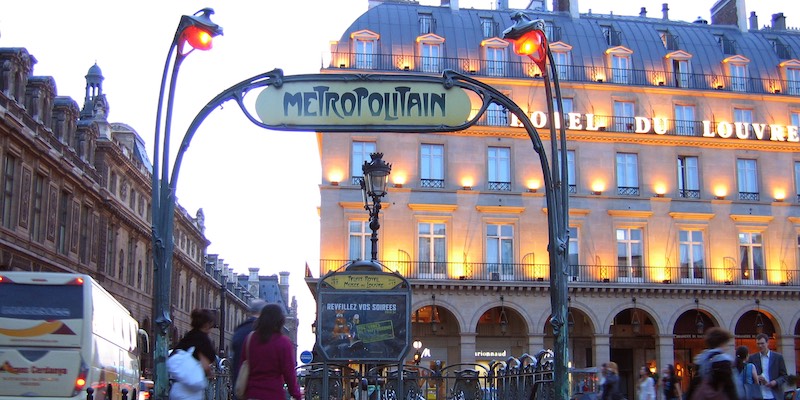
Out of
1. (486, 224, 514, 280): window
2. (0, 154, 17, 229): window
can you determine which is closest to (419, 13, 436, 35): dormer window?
(486, 224, 514, 280): window

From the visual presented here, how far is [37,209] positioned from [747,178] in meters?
34.5

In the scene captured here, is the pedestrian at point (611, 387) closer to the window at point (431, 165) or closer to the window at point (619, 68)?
the window at point (431, 165)

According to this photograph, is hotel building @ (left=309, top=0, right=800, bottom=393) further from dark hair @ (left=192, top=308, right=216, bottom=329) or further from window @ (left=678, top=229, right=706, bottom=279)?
dark hair @ (left=192, top=308, right=216, bottom=329)

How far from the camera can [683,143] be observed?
49.4 metres

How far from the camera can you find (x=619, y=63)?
50.7 m

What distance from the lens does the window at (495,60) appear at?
49.5 m

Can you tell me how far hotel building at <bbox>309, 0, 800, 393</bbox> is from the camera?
46.6m

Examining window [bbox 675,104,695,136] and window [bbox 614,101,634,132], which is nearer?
window [bbox 614,101,634,132]

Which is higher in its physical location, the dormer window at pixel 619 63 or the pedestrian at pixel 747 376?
the dormer window at pixel 619 63

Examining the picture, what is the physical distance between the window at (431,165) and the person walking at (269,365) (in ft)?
129

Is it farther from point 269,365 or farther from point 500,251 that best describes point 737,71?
point 269,365

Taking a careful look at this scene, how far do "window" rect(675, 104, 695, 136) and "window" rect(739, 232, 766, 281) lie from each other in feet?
19.3

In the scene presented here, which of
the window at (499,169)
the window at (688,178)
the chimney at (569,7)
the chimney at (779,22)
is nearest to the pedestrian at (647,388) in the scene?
the window at (499,169)

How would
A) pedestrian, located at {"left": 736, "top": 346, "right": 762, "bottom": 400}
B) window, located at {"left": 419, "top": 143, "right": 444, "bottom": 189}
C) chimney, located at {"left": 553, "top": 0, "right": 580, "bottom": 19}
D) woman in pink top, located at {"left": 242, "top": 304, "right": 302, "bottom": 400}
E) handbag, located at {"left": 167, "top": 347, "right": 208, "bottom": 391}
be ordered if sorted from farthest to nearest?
1. chimney, located at {"left": 553, "top": 0, "right": 580, "bottom": 19}
2. window, located at {"left": 419, "top": 143, "right": 444, "bottom": 189}
3. pedestrian, located at {"left": 736, "top": 346, "right": 762, "bottom": 400}
4. handbag, located at {"left": 167, "top": 347, "right": 208, "bottom": 391}
5. woman in pink top, located at {"left": 242, "top": 304, "right": 302, "bottom": 400}
